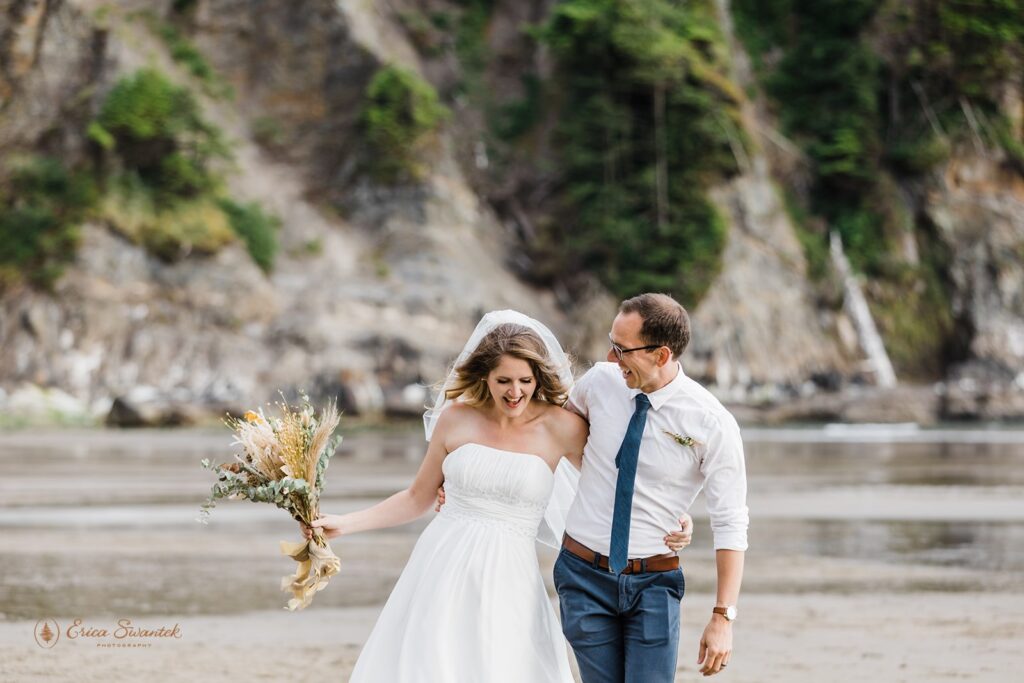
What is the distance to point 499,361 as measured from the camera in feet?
15.3

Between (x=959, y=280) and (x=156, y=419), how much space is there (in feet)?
116

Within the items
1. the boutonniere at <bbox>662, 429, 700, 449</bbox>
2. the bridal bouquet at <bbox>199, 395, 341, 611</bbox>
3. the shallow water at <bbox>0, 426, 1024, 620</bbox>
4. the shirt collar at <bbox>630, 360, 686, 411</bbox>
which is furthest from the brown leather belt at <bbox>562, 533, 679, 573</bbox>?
the shallow water at <bbox>0, 426, 1024, 620</bbox>

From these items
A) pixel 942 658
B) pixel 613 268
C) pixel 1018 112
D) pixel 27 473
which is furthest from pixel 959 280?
pixel 942 658

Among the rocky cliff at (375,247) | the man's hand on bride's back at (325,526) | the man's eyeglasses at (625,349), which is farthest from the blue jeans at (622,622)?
the rocky cliff at (375,247)

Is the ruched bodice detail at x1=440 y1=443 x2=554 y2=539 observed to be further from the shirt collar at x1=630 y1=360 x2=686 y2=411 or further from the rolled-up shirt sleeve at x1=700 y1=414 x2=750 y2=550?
the rolled-up shirt sleeve at x1=700 y1=414 x2=750 y2=550

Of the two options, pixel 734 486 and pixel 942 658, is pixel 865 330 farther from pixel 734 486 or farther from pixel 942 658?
pixel 734 486

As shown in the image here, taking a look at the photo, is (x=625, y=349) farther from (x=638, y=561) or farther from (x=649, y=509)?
(x=638, y=561)

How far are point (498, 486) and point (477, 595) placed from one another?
1.32ft

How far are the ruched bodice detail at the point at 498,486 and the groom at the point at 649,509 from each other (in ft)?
0.91

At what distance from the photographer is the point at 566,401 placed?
4.84 metres

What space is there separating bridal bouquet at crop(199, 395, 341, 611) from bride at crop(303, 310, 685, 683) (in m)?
0.12

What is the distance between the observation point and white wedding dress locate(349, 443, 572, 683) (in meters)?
4.54

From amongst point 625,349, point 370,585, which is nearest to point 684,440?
point 625,349

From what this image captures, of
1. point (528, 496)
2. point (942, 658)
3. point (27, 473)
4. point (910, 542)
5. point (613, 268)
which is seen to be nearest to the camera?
point (528, 496)
